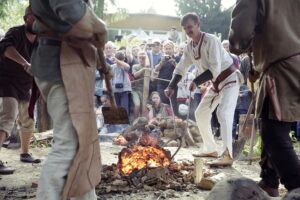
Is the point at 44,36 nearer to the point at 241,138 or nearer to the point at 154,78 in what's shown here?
the point at 241,138

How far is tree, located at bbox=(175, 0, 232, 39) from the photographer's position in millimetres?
30500

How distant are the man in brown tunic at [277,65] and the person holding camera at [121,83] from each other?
5.83 m

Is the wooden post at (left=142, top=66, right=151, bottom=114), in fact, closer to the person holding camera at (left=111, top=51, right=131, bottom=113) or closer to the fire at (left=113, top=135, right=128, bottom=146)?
the person holding camera at (left=111, top=51, right=131, bottom=113)

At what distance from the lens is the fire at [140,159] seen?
4543mm

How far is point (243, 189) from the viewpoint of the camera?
265 cm

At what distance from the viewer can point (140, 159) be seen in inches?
181

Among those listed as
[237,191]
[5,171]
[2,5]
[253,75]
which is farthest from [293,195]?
[2,5]

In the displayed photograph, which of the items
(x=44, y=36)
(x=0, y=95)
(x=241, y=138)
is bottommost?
(x=241, y=138)

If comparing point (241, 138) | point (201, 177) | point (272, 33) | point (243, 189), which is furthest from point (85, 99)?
point (241, 138)

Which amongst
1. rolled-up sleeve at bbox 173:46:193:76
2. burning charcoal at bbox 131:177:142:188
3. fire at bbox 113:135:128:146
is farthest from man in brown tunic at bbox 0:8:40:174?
fire at bbox 113:135:128:146

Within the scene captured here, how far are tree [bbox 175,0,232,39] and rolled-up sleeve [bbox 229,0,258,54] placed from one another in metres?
27.9

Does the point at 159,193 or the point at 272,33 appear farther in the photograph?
the point at 159,193

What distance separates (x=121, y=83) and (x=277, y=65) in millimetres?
6020

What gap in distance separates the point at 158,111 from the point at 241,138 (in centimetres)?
389
